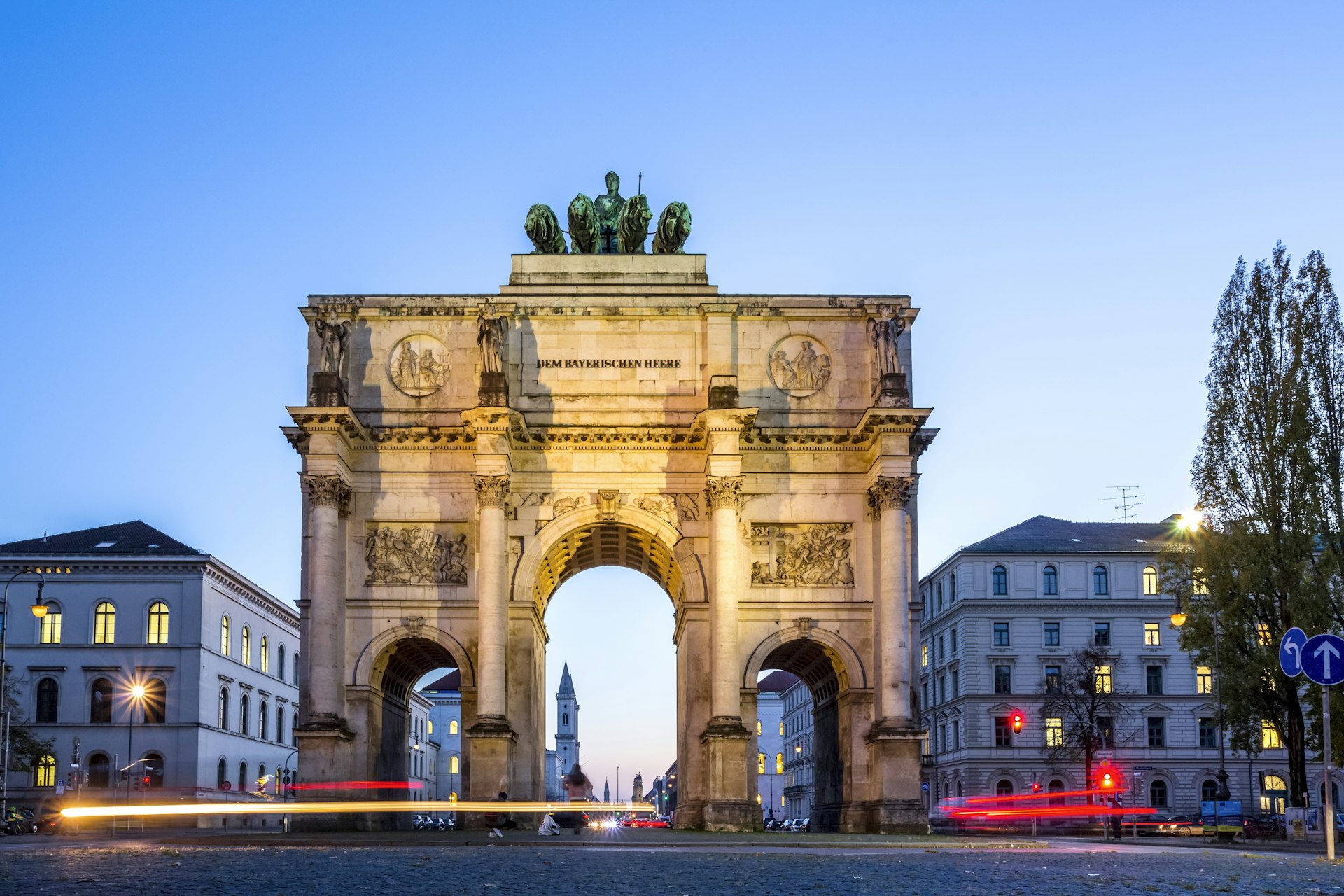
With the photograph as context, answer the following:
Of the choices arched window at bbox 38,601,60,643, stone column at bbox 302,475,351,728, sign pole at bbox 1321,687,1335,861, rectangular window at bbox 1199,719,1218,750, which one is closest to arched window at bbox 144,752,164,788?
arched window at bbox 38,601,60,643

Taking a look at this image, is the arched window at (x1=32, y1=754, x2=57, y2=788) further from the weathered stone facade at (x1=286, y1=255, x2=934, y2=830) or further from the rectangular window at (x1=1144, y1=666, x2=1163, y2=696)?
the rectangular window at (x1=1144, y1=666, x2=1163, y2=696)

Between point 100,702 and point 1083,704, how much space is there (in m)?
43.8

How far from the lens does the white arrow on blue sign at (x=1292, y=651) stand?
Result: 1902 centimetres

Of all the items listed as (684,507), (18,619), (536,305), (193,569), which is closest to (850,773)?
(684,507)

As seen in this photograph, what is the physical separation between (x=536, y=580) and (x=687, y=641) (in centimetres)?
440

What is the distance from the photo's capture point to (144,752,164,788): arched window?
6481 cm

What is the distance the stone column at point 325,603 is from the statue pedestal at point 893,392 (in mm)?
14282

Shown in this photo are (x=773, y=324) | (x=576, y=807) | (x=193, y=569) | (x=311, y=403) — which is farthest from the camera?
(x=193, y=569)

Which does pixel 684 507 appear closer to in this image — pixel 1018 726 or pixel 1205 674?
pixel 1018 726

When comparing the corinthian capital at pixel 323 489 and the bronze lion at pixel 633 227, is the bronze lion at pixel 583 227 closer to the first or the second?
the bronze lion at pixel 633 227

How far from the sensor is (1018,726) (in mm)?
55125

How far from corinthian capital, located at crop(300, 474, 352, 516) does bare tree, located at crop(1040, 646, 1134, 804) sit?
3915 cm

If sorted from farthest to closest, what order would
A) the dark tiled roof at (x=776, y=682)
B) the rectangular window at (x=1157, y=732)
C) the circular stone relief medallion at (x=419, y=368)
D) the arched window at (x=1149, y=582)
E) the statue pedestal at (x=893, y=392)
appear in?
the dark tiled roof at (x=776, y=682) < the arched window at (x=1149, y=582) < the rectangular window at (x=1157, y=732) < the circular stone relief medallion at (x=419, y=368) < the statue pedestal at (x=893, y=392)

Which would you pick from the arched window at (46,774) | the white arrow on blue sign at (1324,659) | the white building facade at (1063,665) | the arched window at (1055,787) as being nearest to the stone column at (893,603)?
the white arrow on blue sign at (1324,659)
